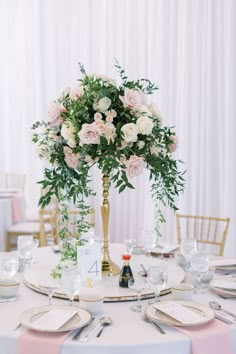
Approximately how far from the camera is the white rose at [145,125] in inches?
79.3

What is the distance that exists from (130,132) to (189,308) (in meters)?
0.73

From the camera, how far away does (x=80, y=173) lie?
209 centimetres

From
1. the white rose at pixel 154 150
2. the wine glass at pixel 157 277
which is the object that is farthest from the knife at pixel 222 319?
the white rose at pixel 154 150

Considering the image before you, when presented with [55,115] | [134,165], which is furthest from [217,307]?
[55,115]

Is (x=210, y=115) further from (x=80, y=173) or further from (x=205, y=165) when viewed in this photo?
(x=80, y=173)

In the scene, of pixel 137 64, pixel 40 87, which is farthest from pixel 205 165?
pixel 40 87

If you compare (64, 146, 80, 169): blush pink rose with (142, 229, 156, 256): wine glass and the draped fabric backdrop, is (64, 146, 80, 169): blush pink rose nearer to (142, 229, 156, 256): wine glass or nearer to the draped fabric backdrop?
(142, 229, 156, 256): wine glass

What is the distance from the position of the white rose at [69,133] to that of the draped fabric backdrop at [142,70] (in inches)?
113

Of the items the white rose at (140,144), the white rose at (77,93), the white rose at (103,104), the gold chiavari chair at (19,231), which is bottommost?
the gold chiavari chair at (19,231)

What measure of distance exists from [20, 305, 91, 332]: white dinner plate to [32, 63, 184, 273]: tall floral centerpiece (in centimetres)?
35

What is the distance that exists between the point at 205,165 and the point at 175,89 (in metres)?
0.87

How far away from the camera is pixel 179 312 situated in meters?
1.72

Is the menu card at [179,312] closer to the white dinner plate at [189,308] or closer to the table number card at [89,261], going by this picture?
the white dinner plate at [189,308]

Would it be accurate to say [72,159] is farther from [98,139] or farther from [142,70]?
[142,70]
